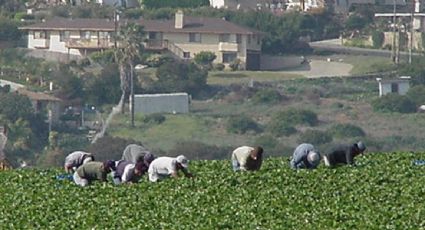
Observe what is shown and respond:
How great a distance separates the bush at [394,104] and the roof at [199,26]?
16.2 metres

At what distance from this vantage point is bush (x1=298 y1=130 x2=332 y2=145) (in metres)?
88.1

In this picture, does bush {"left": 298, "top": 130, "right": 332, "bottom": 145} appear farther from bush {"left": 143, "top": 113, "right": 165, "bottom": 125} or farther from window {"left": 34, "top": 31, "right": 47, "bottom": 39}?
window {"left": 34, "top": 31, "right": 47, "bottom": 39}

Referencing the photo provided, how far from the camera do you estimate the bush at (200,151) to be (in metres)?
80.7

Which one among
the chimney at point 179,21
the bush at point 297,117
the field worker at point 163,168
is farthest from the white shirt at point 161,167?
the chimney at point 179,21

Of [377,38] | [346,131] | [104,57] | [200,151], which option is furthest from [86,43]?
[200,151]

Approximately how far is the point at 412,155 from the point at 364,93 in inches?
2820

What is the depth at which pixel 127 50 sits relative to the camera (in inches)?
4235

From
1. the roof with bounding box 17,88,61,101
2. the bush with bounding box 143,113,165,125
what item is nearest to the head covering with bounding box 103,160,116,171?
the bush with bounding box 143,113,165,125

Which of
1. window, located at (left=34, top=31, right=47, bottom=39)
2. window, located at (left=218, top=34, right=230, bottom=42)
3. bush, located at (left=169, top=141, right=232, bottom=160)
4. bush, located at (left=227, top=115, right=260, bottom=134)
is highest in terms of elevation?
window, located at (left=218, top=34, right=230, bottom=42)

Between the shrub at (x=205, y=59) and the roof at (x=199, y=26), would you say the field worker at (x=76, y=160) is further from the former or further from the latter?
the roof at (x=199, y=26)

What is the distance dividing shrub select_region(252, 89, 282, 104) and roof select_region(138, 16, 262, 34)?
33.9ft

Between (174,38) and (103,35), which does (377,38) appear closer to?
(174,38)

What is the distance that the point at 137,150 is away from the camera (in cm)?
2838

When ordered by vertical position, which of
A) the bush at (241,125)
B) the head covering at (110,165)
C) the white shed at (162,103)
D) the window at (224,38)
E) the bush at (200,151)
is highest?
the head covering at (110,165)
